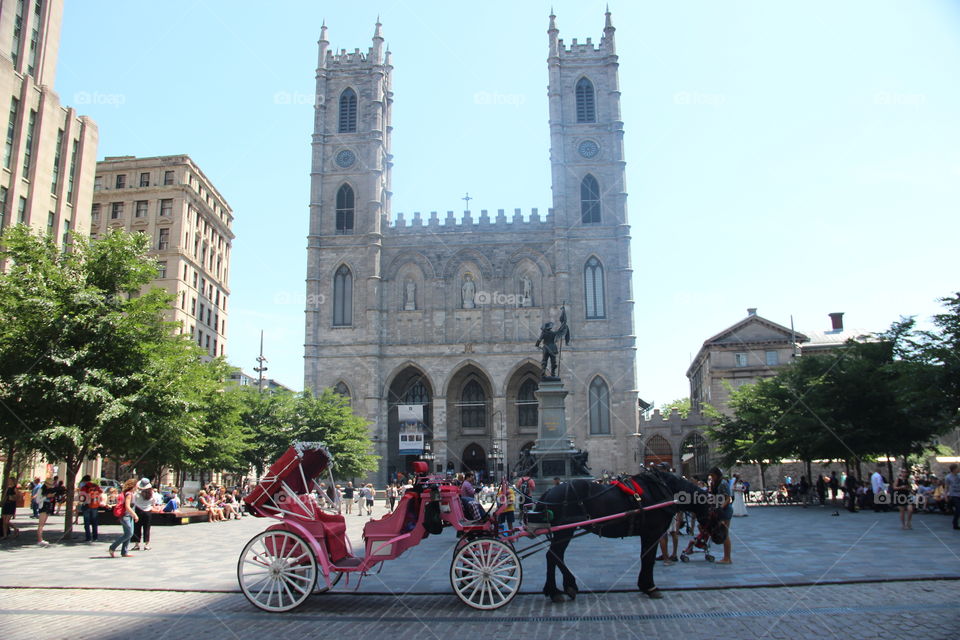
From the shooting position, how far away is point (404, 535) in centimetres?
797

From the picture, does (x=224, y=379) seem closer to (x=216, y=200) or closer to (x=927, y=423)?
(x=927, y=423)

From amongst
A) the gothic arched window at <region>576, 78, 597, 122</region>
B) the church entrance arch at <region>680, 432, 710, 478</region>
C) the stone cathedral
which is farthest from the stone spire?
the church entrance arch at <region>680, 432, 710, 478</region>

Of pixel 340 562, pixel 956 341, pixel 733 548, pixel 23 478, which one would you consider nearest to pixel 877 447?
pixel 956 341

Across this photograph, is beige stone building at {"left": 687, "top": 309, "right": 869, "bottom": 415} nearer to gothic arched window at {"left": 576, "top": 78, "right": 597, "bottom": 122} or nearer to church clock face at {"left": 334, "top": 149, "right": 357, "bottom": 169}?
gothic arched window at {"left": 576, "top": 78, "right": 597, "bottom": 122}

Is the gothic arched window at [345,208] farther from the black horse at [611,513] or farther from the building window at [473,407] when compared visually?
the black horse at [611,513]

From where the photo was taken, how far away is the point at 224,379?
88.9 ft

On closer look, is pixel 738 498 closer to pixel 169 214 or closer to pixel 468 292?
pixel 468 292

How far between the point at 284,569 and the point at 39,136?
3218cm

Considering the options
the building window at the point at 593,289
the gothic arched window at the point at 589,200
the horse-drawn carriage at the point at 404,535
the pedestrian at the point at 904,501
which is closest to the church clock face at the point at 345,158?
the gothic arched window at the point at 589,200

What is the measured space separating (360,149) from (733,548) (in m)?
46.3

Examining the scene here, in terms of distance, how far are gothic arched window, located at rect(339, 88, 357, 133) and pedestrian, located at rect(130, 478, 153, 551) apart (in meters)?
44.1

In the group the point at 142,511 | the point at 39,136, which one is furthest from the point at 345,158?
the point at 142,511

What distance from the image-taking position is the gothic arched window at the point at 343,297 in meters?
50.8

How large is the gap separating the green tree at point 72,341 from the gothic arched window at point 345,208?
36195mm
